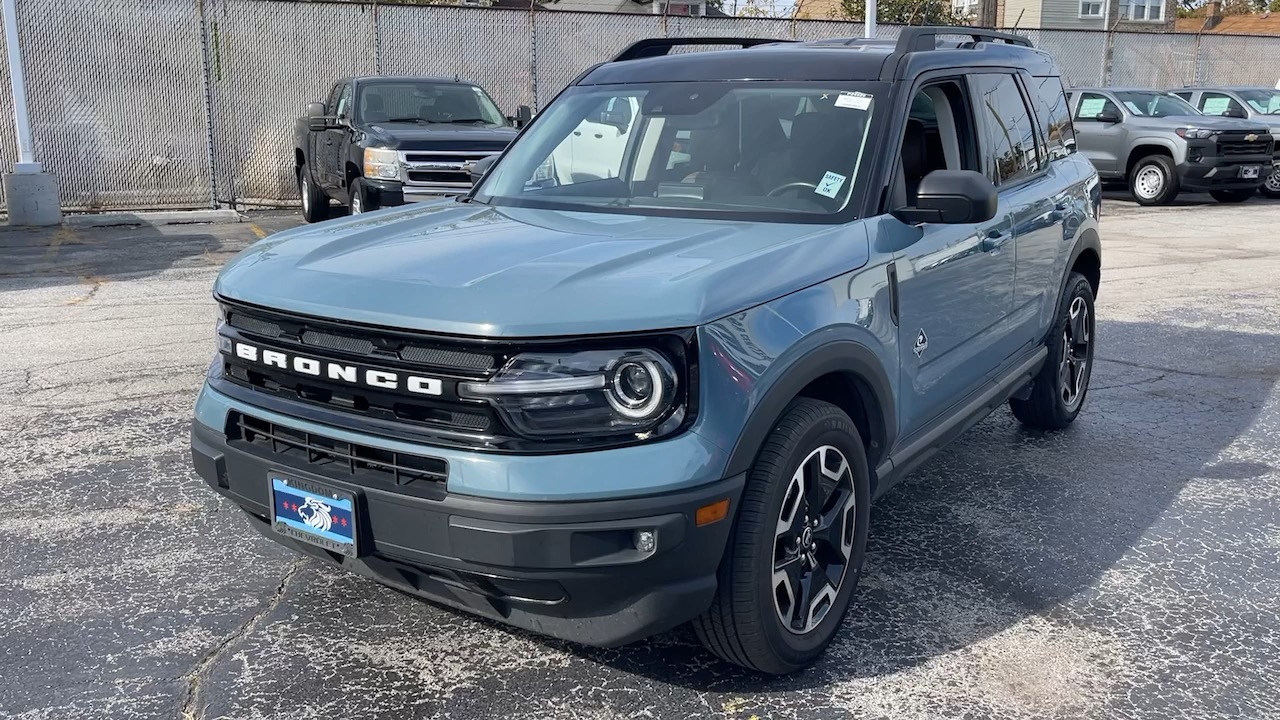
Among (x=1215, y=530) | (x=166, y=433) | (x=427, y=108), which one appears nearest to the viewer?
(x=1215, y=530)

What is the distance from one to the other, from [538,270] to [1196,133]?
17470 millimetres

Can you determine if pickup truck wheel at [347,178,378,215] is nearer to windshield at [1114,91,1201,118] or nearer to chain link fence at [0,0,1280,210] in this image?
chain link fence at [0,0,1280,210]

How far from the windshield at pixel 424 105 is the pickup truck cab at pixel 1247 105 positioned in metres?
12.8

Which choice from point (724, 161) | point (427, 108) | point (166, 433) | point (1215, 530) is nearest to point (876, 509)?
point (1215, 530)

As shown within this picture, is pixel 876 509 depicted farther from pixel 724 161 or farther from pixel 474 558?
pixel 474 558

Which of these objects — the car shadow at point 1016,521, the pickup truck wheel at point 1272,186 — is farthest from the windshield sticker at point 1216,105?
the car shadow at point 1016,521

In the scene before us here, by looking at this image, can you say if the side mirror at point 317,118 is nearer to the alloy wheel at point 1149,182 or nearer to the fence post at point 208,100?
the fence post at point 208,100

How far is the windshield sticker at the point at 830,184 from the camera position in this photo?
12.4 ft

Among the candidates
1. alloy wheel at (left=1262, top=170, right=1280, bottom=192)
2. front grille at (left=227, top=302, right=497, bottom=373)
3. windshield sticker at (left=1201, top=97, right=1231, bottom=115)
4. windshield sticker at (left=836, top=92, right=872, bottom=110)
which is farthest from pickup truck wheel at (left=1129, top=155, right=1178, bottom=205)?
front grille at (left=227, top=302, right=497, bottom=373)

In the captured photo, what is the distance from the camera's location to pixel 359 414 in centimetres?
298

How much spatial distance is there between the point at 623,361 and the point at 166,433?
3670 millimetres

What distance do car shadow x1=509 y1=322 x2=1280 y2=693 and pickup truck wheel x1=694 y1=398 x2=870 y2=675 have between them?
16cm

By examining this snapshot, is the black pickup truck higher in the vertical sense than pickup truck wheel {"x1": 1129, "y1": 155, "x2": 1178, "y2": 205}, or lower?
higher

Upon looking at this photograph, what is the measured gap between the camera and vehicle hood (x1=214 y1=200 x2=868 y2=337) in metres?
2.78
